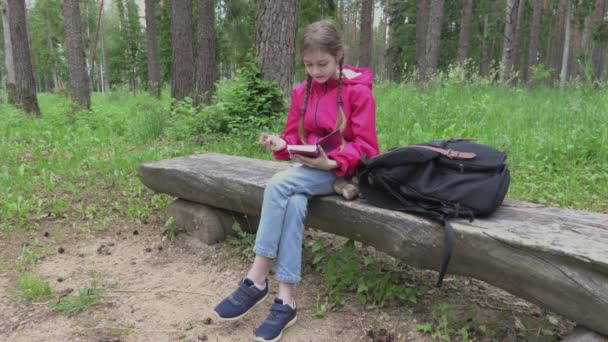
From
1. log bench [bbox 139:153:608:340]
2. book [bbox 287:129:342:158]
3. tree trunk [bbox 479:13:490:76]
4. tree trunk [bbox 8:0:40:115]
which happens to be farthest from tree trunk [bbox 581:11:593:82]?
tree trunk [bbox 8:0:40:115]

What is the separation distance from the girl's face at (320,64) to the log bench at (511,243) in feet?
2.30

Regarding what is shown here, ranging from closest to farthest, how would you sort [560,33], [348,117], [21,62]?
[348,117]
[21,62]
[560,33]

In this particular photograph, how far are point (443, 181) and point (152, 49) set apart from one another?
14.3 metres

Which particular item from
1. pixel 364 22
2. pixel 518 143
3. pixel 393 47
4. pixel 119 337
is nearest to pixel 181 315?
pixel 119 337

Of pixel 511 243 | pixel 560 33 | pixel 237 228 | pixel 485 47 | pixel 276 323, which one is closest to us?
pixel 511 243

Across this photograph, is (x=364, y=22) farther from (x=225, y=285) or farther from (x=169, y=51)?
(x=225, y=285)

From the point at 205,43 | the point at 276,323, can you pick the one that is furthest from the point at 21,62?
the point at 276,323

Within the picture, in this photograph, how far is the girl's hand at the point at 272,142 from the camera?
242 centimetres

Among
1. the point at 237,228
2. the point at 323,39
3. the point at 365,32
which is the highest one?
the point at 365,32

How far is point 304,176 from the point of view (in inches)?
93.9

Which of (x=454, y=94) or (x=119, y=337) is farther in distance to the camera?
(x=454, y=94)

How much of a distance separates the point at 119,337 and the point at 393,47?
2159 cm

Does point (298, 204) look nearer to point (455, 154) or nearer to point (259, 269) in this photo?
point (259, 269)

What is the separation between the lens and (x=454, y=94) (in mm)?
6902
